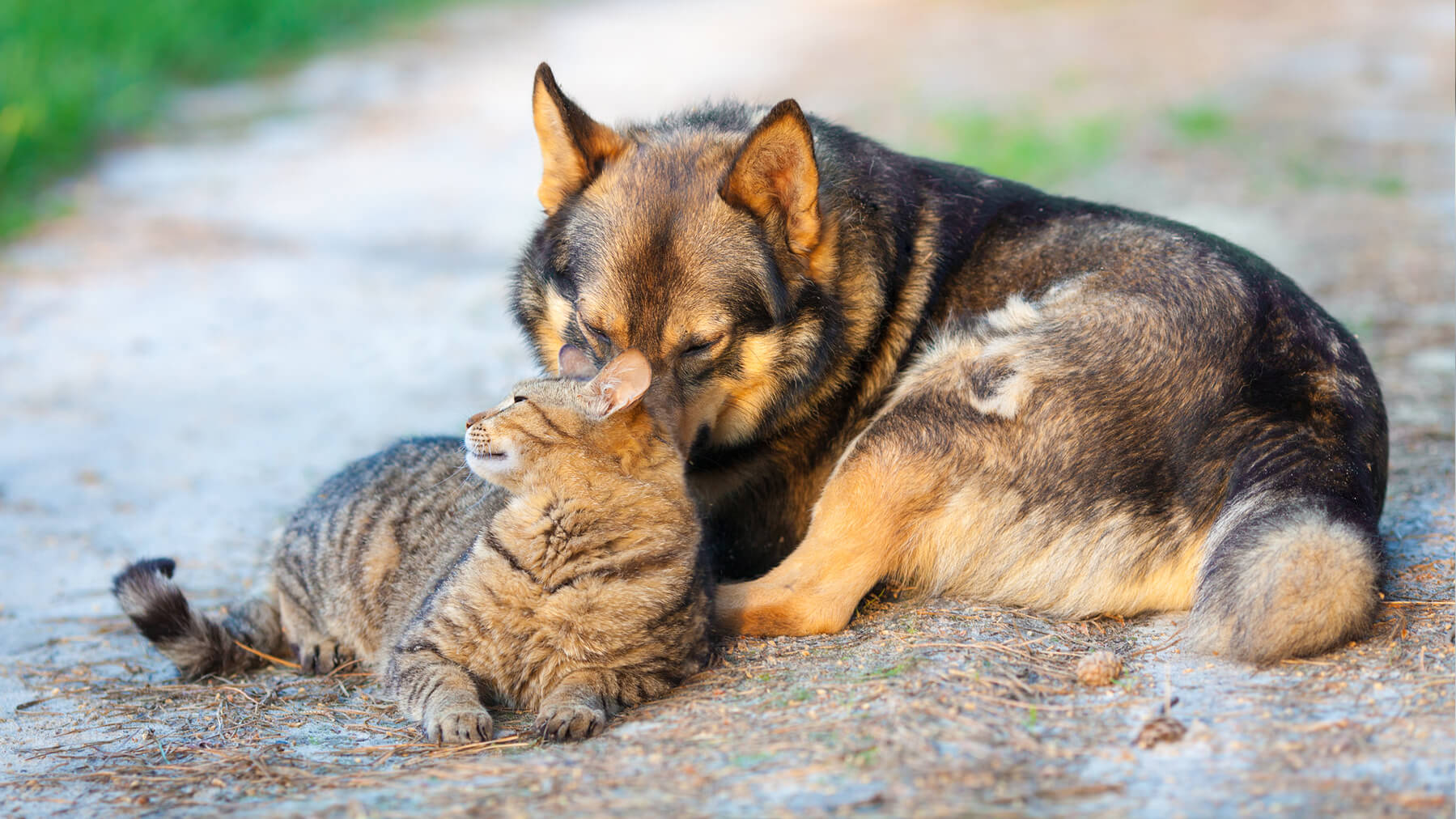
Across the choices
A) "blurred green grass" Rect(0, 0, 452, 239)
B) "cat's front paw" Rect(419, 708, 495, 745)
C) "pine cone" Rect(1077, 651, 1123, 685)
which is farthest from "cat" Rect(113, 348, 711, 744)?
"blurred green grass" Rect(0, 0, 452, 239)

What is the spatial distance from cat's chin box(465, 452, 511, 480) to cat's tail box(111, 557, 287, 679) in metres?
1.42

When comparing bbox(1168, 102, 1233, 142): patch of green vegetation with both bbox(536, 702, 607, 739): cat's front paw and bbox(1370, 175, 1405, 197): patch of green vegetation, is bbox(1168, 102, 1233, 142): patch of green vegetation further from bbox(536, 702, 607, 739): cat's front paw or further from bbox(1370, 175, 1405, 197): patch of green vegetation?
bbox(536, 702, 607, 739): cat's front paw

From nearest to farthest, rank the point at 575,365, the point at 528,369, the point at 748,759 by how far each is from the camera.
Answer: the point at 748,759, the point at 575,365, the point at 528,369

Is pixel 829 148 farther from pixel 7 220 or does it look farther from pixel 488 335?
pixel 7 220

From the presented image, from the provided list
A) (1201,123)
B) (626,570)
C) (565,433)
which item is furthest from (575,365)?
(1201,123)

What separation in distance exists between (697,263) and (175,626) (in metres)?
2.30

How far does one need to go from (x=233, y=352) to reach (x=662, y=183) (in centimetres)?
521

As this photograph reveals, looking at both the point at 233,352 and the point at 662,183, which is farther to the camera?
the point at 233,352

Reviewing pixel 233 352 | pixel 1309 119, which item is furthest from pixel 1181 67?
pixel 233 352

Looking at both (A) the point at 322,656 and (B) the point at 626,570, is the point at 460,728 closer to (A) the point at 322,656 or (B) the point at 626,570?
(B) the point at 626,570

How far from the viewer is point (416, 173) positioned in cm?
1270

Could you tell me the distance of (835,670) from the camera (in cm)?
374

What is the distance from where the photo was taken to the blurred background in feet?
23.2

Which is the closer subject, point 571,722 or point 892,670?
point 571,722
